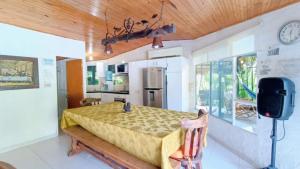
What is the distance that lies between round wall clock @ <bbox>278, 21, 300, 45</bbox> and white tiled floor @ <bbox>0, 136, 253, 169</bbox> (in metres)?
1.86

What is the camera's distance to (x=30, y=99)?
3.53 meters

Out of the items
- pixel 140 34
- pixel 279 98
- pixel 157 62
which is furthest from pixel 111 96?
pixel 279 98

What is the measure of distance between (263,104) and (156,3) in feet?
6.86

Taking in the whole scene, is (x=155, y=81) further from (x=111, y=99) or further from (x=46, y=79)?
(x=46, y=79)

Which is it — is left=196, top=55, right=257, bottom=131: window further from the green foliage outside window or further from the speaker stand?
the speaker stand

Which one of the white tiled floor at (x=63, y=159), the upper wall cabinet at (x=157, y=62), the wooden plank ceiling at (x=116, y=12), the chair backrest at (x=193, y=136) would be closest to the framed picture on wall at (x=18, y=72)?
the wooden plank ceiling at (x=116, y=12)

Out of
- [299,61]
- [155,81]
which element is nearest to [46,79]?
[155,81]

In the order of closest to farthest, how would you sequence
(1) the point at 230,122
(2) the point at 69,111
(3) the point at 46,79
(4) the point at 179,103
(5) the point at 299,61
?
1. (5) the point at 299,61
2. (2) the point at 69,111
3. (1) the point at 230,122
4. (3) the point at 46,79
5. (4) the point at 179,103

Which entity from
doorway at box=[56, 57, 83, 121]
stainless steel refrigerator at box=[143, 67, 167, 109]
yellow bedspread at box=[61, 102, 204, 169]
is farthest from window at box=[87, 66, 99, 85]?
yellow bedspread at box=[61, 102, 204, 169]

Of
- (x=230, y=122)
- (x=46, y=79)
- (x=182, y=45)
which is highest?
(x=182, y=45)

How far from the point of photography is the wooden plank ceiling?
8.35 feet

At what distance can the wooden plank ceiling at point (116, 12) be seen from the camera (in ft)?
8.35

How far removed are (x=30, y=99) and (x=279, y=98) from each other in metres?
4.30

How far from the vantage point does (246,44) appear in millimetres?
2904
